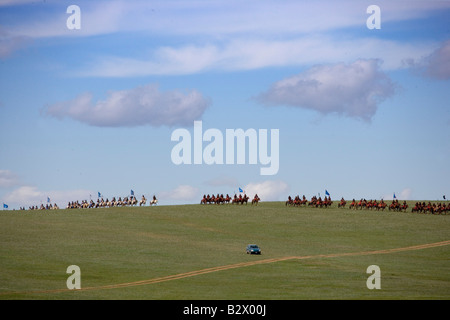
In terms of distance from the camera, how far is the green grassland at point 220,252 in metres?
50.2

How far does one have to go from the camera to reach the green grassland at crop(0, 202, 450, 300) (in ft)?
165

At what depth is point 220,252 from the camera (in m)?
66.8

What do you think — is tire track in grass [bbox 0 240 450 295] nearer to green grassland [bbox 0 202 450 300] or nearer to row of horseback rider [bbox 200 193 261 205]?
green grassland [bbox 0 202 450 300]

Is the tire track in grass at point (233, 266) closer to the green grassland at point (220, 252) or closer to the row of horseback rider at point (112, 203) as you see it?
the green grassland at point (220, 252)

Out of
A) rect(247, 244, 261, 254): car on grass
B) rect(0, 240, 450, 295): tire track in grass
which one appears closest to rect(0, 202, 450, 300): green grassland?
rect(0, 240, 450, 295): tire track in grass

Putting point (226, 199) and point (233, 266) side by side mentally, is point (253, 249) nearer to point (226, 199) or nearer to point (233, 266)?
point (233, 266)

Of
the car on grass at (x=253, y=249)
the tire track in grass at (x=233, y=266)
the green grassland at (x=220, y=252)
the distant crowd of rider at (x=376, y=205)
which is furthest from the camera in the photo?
the distant crowd of rider at (x=376, y=205)

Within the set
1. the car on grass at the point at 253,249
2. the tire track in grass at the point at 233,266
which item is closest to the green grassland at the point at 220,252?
the tire track in grass at the point at 233,266

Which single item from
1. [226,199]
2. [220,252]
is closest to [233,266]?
[220,252]

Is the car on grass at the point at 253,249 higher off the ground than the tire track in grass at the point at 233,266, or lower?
higher

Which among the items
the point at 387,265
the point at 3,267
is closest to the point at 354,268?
the point at 387,265

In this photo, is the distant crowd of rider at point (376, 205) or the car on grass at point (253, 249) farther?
the distant crowd of rider at point (376, 205)
